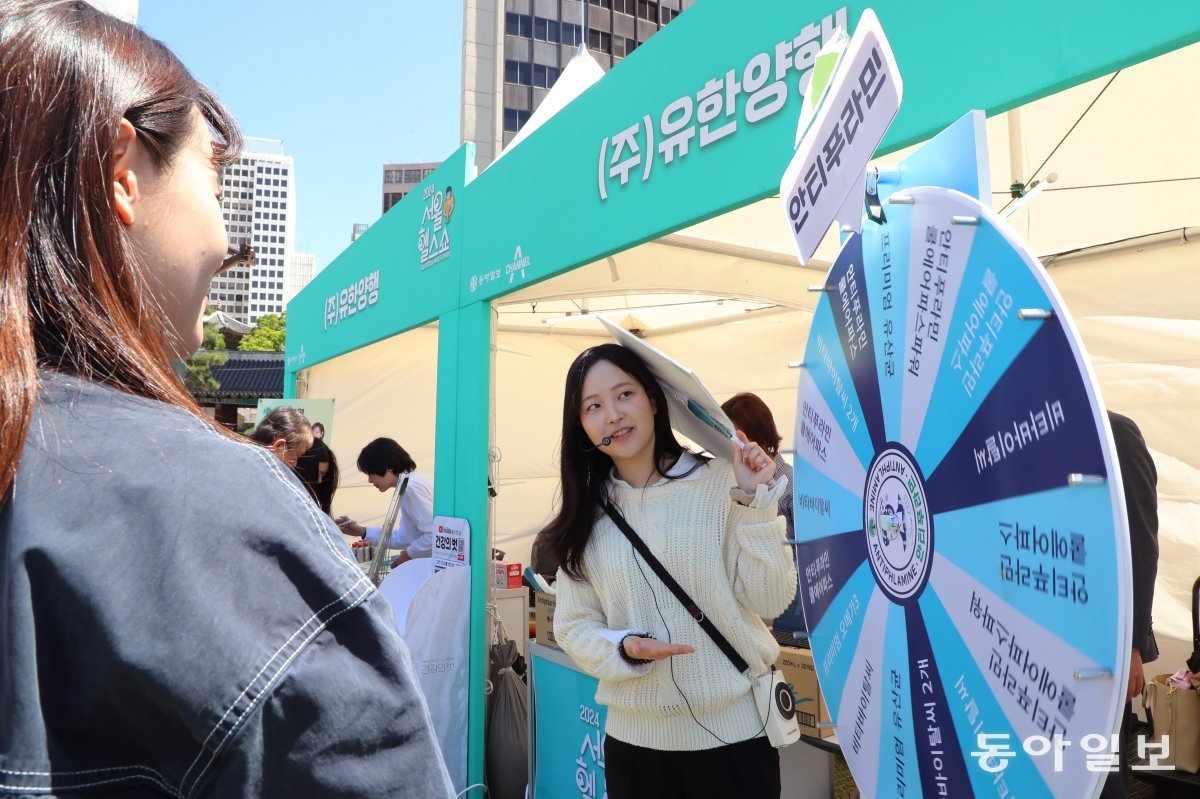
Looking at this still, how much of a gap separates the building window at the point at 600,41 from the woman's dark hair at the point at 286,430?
4160 centimetres

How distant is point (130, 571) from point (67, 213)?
0.86ft

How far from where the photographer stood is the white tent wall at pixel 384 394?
678cm

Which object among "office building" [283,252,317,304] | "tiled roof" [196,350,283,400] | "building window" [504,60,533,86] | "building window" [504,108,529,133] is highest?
"office building" [283,252,317,304]

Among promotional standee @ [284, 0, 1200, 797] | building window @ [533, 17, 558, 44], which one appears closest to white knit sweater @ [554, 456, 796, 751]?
promotional standee @ [284, 0, 1200, 797]

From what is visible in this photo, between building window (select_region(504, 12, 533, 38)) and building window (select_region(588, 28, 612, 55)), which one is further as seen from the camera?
building window (select_region(588, 28, 612, 55))

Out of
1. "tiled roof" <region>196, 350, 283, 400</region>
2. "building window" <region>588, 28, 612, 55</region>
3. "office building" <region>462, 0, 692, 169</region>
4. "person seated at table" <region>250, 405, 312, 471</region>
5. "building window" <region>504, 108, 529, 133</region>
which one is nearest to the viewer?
"person seated at table" <region>250, 405, 312, 471</region>

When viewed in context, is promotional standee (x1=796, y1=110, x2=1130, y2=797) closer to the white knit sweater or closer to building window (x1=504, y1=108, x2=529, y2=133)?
the white knit sweater

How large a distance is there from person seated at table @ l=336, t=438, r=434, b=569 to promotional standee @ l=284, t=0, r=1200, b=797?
320cm

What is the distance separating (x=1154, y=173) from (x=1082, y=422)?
288cm

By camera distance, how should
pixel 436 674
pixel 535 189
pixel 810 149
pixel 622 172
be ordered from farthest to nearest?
pixel 436 674
pixel 535 189
pixel 622 172
pixel 810 149

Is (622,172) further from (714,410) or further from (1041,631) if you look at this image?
(1041,631)

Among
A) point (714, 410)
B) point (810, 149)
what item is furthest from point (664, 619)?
point (810, 149)

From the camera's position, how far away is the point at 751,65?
2299 mm

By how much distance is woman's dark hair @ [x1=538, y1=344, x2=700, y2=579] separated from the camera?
2242 mm
